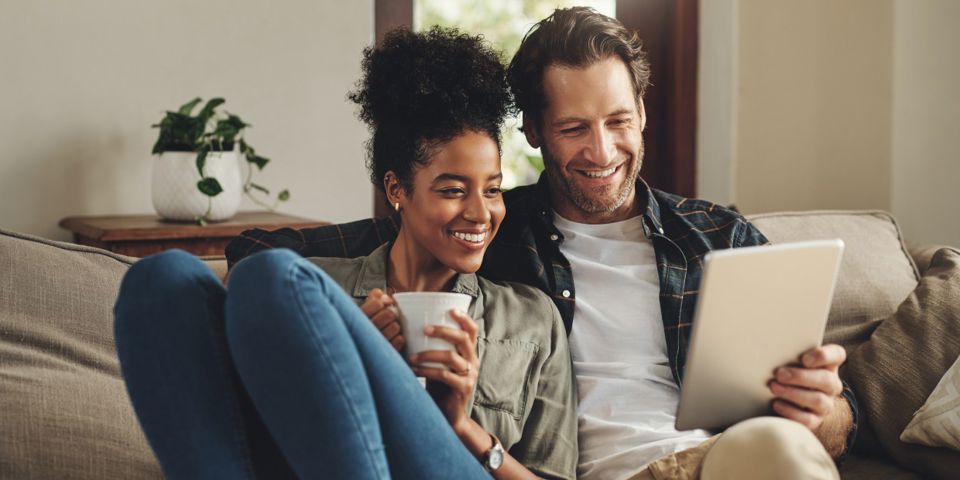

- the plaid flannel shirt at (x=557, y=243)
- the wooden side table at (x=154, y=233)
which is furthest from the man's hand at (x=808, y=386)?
the wooden side table at (x=154, y=233)

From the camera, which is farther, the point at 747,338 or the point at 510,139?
the point at 510,139

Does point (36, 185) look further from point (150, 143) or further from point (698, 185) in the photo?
point (698, 185)

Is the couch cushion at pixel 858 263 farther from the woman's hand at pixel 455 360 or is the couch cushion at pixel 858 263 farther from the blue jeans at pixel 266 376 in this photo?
the blue jeans at pixel 266 376

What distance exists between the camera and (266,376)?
1154 millimetres

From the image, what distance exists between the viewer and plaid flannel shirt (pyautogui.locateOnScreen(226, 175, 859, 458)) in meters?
1.79

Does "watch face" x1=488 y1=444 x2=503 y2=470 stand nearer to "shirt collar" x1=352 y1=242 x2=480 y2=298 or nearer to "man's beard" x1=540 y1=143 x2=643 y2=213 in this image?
"shirt collar" x1=352 y1=242 x2=480 y2=298

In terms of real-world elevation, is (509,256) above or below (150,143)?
below

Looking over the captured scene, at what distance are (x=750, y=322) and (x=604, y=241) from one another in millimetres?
647

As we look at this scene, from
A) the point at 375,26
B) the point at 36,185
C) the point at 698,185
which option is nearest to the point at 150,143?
the point at 36,185

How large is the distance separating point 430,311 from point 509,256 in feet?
2.06

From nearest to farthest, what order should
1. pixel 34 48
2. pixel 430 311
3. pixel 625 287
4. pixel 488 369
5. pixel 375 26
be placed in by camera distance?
1. pixel 430 311
2. pixel 488 369
3. pixel 625 287
4. pixel 34 48
5. pixel 375 26

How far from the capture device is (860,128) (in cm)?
319

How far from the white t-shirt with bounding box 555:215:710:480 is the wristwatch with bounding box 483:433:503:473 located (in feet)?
0.80

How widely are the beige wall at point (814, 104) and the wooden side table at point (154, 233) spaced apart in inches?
58.8
